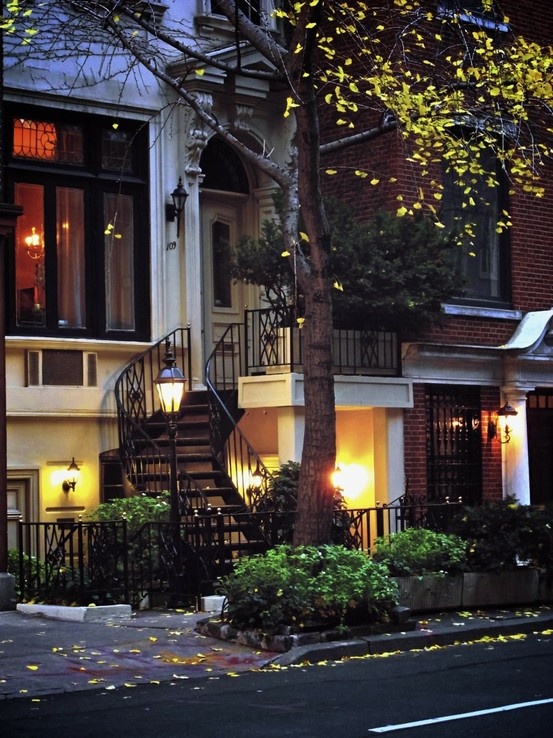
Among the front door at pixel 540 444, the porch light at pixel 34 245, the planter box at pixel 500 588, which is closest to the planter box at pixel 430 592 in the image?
the planter box at pixel 500 588

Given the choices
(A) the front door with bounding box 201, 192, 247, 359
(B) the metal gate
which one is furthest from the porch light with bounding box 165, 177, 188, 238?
(B) the metal gate

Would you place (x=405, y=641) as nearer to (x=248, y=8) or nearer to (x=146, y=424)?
(x=146, y=424)

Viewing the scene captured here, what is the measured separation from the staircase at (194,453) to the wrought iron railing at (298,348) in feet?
1.42

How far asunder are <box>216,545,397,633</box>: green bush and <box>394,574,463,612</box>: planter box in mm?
970

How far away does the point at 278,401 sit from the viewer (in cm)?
1762

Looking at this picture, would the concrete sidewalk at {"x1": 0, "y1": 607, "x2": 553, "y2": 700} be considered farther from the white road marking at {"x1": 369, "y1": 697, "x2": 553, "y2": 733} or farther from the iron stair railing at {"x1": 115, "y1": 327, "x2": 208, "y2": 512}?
the iron stair railing at {"x1": 115, "y1": 327, "x2": 208, "y2": 512}

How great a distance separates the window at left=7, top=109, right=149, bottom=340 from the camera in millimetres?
17734

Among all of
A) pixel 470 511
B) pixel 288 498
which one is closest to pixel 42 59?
pixel 288 498

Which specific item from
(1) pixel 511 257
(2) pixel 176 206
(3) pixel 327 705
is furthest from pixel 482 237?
(3) pixel 327 705

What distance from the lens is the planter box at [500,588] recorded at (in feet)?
47.4

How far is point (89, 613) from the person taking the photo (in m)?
14.2

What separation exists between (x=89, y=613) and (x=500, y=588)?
4.46 metres

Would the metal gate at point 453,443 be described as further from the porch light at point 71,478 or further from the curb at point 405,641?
the curb at point 405,641

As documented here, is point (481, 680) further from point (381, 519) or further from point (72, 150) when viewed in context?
point (72, 150)
